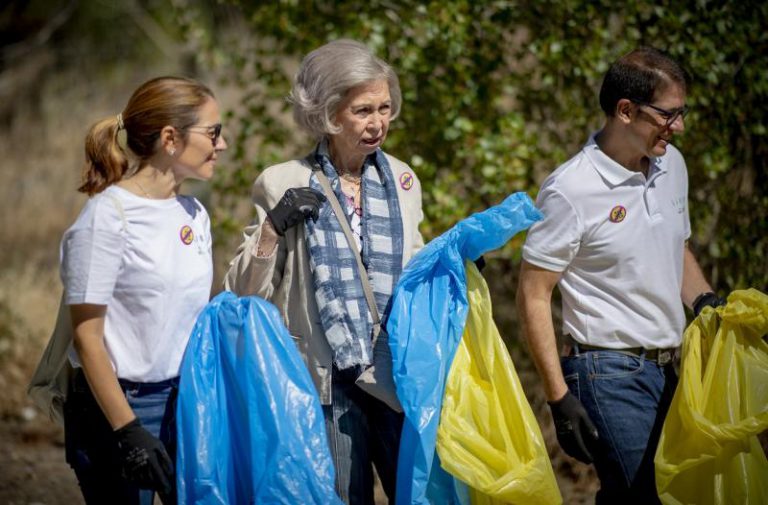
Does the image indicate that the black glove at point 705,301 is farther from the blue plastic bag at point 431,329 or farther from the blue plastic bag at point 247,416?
the blue plastic bag at point 247,416

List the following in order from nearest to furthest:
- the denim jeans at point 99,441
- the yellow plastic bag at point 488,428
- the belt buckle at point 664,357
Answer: the denim jeans at point 99,441 → the yellow plastic bag at point 488,428 → the belt buckle at point 664,357

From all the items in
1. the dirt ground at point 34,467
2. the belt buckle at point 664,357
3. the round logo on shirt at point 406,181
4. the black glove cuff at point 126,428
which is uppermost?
the round logo on shirt at point 406,181

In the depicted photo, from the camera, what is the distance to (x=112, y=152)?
2742 millimetres

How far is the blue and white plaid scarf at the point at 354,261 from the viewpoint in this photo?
2.86 m

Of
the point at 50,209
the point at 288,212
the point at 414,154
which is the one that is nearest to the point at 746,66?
the point at 414,154

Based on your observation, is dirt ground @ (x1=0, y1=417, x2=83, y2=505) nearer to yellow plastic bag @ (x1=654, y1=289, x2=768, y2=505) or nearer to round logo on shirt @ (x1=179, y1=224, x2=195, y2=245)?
round logo on shirt @ (x1=179, y1=224, x2=195, y2=245)

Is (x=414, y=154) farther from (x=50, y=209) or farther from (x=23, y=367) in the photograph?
(x=50, y=209)

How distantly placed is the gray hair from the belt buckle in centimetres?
113

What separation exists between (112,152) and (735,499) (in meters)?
2.02

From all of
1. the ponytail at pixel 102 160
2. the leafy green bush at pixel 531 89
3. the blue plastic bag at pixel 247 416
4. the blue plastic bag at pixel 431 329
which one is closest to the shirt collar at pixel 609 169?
the blue plastic bag at pixel 431 329

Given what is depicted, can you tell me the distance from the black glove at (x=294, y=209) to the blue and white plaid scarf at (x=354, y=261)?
0.21 feet

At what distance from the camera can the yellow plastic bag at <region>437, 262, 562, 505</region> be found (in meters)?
2.79

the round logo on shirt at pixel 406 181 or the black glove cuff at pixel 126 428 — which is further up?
the round logo on shirt at pixel 406 181

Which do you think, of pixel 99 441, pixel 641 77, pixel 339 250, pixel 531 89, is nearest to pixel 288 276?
pixel 339 250
